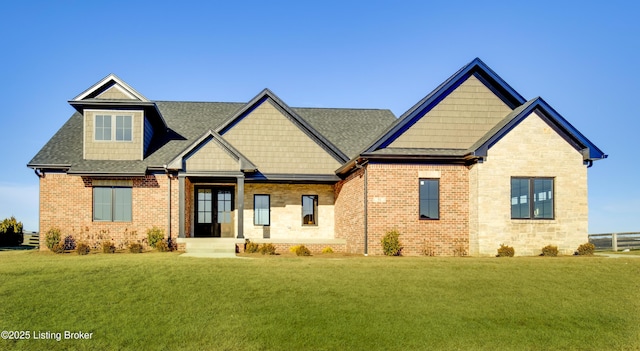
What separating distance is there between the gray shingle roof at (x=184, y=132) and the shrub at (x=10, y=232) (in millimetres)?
8777

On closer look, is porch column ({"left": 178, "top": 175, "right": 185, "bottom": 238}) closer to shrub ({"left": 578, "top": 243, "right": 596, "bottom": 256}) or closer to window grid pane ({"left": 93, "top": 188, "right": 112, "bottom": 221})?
window grid pane ({"left": 93, "top": 188, "right": 112, "bottom": 221})

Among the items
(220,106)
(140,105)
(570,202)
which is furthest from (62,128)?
(570,202)

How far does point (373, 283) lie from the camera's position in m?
14.7

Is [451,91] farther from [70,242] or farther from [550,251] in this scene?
[70,242]

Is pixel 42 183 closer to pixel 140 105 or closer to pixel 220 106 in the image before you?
pixel 140 105

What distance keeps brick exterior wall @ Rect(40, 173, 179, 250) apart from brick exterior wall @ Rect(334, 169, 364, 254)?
752cm

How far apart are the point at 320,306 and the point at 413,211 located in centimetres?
972

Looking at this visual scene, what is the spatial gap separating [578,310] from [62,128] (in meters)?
25.2

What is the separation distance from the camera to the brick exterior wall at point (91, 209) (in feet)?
81.1

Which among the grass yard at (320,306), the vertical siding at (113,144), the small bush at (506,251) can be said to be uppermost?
the vertical siding at (113,144)

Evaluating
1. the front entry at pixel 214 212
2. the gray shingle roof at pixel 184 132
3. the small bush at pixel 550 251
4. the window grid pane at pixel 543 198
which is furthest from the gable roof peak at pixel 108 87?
the small bush at pixel 550 251

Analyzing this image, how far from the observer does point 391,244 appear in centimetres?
2084

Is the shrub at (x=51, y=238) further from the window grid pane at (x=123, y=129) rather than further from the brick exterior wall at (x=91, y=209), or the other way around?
the window grid pane at (x=123, y=129)

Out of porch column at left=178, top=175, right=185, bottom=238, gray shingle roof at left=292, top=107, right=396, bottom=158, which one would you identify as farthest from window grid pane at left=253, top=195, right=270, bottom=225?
gray shingle roof at left=292, top=107, right=396, bottom=158
